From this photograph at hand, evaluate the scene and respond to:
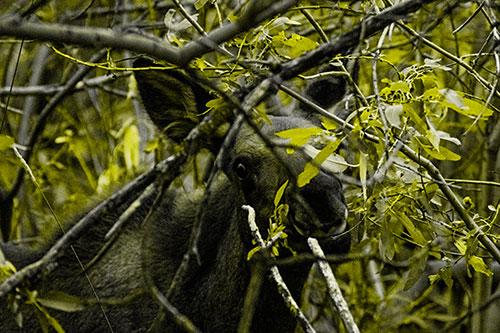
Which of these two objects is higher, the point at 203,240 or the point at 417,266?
the point at 203,240

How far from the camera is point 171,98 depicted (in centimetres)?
337

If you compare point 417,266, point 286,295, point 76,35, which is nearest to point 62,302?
point 286,295

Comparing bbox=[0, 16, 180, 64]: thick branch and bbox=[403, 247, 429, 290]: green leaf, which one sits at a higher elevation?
bbox=[0, 16, 180, 64]: thick branch

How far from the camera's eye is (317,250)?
246 centimetres

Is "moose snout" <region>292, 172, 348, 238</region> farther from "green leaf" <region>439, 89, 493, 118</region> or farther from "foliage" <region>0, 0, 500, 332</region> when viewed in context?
"green leaf" <region>439, 89, 493, 118</region>

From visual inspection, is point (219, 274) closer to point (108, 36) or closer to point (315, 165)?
point (315, 165)

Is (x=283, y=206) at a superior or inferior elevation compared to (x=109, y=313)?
superior

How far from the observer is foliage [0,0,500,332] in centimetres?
235

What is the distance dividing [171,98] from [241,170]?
0.52 metres

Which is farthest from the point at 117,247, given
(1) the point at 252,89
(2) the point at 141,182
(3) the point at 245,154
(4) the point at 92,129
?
(4) the point at 92,129

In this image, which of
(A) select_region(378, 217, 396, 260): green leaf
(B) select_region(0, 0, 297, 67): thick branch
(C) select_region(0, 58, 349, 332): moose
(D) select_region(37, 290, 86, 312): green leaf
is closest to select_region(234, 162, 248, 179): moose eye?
(C) select_region(0, 58, 349, 332): moose

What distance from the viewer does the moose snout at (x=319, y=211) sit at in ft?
8.98

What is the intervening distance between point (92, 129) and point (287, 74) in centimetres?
542

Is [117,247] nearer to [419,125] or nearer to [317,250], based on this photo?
[317,250]
